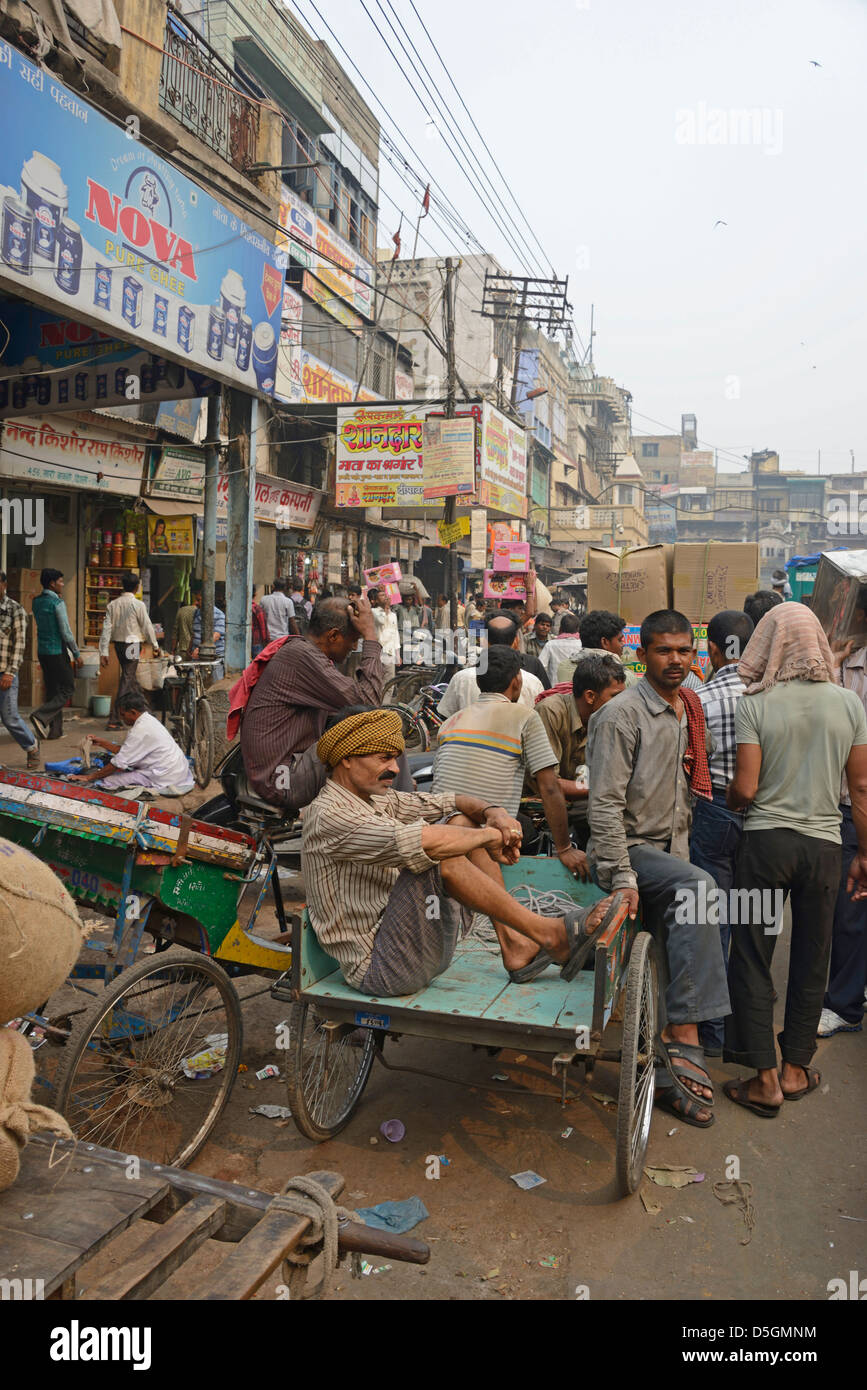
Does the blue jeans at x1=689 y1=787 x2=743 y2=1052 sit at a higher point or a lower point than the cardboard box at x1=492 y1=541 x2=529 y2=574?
lower

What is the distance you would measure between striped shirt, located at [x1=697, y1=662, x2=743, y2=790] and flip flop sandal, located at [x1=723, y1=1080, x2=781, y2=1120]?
4.37ft

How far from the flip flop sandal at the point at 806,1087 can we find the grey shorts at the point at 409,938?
1.77 meters

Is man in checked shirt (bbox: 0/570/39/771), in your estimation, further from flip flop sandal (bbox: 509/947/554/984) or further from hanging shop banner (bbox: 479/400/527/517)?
hanging shop banner (bbox: 479/400/527/517)

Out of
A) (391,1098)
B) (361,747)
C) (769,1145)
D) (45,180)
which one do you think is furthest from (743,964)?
(45,180)

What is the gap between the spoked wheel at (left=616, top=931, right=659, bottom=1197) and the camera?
127 inches

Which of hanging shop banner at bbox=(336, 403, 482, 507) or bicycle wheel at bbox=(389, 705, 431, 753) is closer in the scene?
bicycle wheel at bbox=(389, 705, 431, 753)

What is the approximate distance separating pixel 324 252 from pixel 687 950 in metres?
22.1

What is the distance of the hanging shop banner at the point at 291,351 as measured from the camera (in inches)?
833

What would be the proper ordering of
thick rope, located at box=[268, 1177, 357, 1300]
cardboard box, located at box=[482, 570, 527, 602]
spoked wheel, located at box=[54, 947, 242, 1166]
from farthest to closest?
cardboard box, located at box=[482, 570, 527, 602] → spoked wheel, located at box=[54, 947, 242, 1166] → thick rope, located at box=[268, 1177, 357, 1300]

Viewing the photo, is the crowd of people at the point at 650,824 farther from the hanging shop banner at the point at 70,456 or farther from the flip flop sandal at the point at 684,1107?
the hanging shop banner at the point at 70,456

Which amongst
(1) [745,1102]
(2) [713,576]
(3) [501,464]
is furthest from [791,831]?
(3) [501,464]

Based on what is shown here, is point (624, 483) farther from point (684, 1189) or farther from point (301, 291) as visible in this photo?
point (684, 1189)

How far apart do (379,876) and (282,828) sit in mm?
1219

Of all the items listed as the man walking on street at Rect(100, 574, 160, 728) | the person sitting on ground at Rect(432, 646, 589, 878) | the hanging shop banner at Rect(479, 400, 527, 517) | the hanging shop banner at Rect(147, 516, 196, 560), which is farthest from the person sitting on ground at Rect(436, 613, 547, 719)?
the hanging shop banner at Rect(479, 400, 527, 517)
